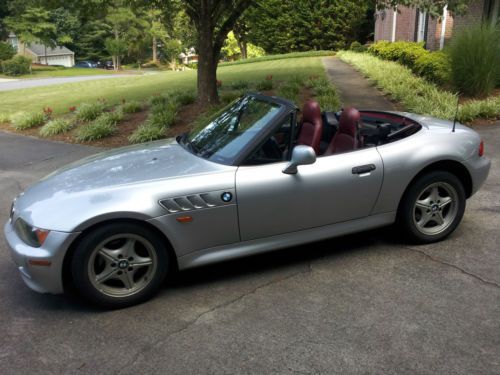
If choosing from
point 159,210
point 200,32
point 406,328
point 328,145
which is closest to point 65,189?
point 159,210

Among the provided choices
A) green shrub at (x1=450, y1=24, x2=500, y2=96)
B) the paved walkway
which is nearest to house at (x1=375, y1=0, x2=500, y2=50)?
green shrub at (x1=450, y1=24, x2=500, y2=96)

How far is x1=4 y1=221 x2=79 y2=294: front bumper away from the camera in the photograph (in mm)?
3232

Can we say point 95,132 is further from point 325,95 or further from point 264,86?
point 325,95

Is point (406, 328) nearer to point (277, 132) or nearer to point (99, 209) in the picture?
point (277, 132)

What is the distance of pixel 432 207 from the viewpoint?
4266 mm

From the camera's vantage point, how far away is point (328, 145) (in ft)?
14.7

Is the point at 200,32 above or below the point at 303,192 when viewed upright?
above

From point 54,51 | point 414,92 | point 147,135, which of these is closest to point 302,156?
point 147,135

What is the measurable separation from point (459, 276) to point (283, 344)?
164cm

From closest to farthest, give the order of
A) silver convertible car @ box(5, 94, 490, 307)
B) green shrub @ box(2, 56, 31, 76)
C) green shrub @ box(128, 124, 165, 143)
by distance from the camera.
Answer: silver convertible car @ box(5, 94, 490, 307) < green shrub @ box(128, 124, 165, 143) < green shrub @ box(2, 56, 31, 76)

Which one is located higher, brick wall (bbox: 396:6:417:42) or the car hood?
brick wall (bbox: 396:6:417:42)

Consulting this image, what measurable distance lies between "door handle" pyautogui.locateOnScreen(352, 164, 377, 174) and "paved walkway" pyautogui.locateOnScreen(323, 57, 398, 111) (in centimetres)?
724

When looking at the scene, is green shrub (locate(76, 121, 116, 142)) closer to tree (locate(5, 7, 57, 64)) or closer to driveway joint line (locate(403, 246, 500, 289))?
driveway joint line (locate(403, 246, 500, 289))

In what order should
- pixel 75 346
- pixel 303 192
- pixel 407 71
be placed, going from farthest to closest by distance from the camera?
1. pixel 407 71
2. pixel 303 192
3. pixel 75 346
